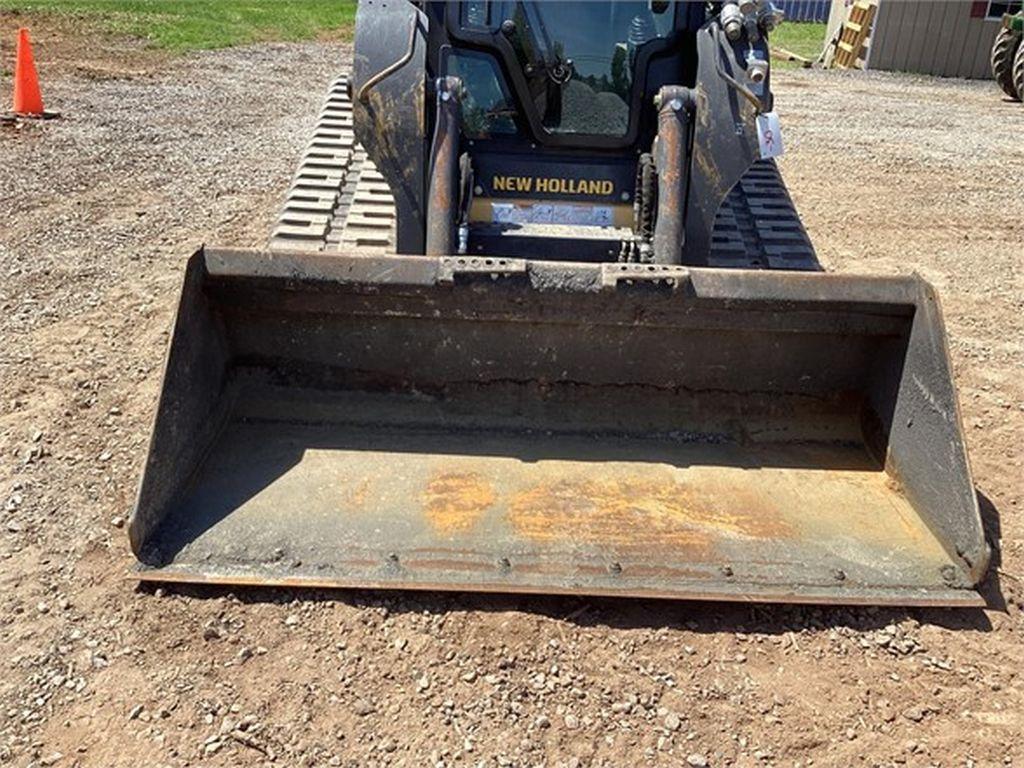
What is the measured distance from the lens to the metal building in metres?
16.7

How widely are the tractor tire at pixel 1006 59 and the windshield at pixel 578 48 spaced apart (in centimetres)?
1284

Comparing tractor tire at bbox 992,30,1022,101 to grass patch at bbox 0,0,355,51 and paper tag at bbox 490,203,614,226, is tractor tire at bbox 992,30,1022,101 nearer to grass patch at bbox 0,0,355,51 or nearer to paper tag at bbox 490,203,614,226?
grass patch at bbox 0,0,355,51

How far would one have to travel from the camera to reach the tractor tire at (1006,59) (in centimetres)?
1476

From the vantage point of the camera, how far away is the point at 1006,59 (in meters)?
14.8

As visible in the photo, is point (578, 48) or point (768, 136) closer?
point (768, 136)

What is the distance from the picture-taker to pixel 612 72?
4.39 metres

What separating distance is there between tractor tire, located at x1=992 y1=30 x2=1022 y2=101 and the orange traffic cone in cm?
1350

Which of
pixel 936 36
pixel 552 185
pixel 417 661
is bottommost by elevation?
pixel 417 661

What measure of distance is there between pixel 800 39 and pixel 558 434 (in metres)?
A: 21.7

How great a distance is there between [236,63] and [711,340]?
460 inches

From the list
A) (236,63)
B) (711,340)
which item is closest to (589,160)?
(711,340)

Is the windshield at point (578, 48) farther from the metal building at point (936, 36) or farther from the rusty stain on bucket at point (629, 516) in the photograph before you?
the metal building at point (936, 36)

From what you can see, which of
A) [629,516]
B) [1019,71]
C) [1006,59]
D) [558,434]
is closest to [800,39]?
[1006,59]

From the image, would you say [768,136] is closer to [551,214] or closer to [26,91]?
[551,214]
